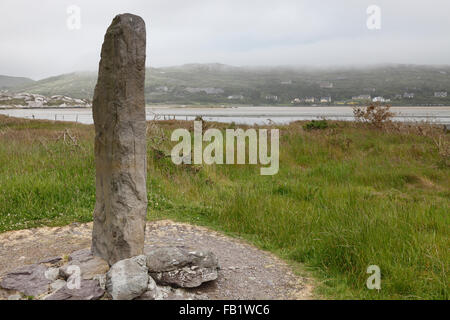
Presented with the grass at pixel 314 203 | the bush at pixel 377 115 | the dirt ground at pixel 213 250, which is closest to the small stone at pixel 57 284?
the dirt ground at pixel 213 250

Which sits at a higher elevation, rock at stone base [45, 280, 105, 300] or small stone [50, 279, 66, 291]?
rock at stone base [45, 280, 105, 300]

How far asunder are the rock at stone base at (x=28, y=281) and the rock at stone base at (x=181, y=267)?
1294 millimetres

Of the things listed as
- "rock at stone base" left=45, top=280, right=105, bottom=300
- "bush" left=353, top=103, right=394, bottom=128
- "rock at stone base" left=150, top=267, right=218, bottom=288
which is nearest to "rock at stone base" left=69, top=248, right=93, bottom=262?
"rock at stone base" left=45, top=280, right=105, bottom=300

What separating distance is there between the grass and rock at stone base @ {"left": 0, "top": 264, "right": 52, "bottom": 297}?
231 cm

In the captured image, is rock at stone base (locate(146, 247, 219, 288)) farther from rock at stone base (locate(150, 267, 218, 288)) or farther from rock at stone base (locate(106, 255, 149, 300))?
rock at stone base (locate(106, 255, 149, 300))

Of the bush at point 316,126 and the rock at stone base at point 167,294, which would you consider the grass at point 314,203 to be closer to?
the rock at stone base at point 167,294

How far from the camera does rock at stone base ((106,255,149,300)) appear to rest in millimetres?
4051

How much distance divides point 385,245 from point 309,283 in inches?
48.6

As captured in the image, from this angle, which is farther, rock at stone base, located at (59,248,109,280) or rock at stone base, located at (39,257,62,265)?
rock at stone base, located at (39,257,62,265)

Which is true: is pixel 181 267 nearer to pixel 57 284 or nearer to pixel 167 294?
pixel 167 294

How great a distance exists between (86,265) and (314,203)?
4605 mm

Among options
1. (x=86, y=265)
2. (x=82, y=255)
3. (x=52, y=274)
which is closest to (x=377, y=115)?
(x=82, y=255)

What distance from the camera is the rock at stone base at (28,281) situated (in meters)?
4.35

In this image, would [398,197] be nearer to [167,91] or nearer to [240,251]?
[240,251]
